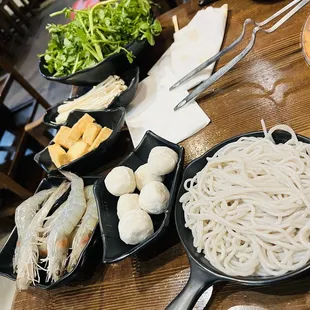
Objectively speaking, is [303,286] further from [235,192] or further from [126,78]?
[126,78]

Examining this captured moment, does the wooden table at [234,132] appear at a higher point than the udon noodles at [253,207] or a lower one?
lower

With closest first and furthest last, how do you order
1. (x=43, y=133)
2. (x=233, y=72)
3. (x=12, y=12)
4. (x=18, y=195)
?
(x=233, y=72), (x=43, y=133), (x=18, y=195), (x=12, y=12)

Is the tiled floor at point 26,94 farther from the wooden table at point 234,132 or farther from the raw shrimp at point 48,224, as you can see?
the wooden table at point 234,132

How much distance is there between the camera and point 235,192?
1.14 metres

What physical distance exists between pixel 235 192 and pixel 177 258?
28 centimetres

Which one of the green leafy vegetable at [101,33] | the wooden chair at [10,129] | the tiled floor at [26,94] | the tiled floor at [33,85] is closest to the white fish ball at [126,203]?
the green leafy vegetable at [101,33]

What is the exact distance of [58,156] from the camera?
1644 millimetres

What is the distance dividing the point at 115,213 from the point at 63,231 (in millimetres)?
182

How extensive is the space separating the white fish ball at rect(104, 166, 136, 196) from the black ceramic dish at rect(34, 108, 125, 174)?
0.26 meters

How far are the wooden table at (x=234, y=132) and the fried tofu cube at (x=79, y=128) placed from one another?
1.41 feet

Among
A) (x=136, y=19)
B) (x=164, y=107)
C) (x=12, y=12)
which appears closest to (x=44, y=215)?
(x=164, y=107)

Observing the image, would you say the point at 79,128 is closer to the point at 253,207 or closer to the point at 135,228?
the point at 135,228

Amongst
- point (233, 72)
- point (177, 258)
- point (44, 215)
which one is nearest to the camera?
point (177, 258)

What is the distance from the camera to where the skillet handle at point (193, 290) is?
3.38 ft
